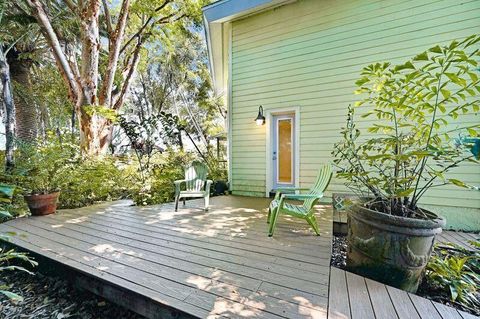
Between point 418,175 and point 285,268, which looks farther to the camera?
point 285,268

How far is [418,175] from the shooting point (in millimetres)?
1722

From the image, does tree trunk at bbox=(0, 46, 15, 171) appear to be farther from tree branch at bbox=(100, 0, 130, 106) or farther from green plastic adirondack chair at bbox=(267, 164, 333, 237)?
green plastic adirondack chair at bbox=(267, 164, 333, 237)

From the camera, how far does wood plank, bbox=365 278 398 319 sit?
1405 mm

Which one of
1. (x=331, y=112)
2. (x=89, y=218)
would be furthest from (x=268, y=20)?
(x=89, y=218)

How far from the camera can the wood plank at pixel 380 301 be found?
1405 mm

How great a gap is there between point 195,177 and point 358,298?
3.28 m

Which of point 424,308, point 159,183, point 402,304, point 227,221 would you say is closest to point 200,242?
point 227,221

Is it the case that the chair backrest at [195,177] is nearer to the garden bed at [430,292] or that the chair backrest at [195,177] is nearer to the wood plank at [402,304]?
the garden bed at [430,292]

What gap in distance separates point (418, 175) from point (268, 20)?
15.6 feet

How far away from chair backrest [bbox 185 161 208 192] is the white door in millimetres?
1737

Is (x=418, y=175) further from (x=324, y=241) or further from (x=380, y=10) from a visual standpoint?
(x=380, y=10)

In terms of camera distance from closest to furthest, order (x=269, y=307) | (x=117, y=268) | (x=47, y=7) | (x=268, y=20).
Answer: (x=269, y=307) < (x=117, y=268) < (x=268, y=20) < (x=47, y=7)

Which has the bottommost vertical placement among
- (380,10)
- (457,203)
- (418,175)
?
(457,203)

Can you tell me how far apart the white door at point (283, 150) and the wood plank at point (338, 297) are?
308 cm
